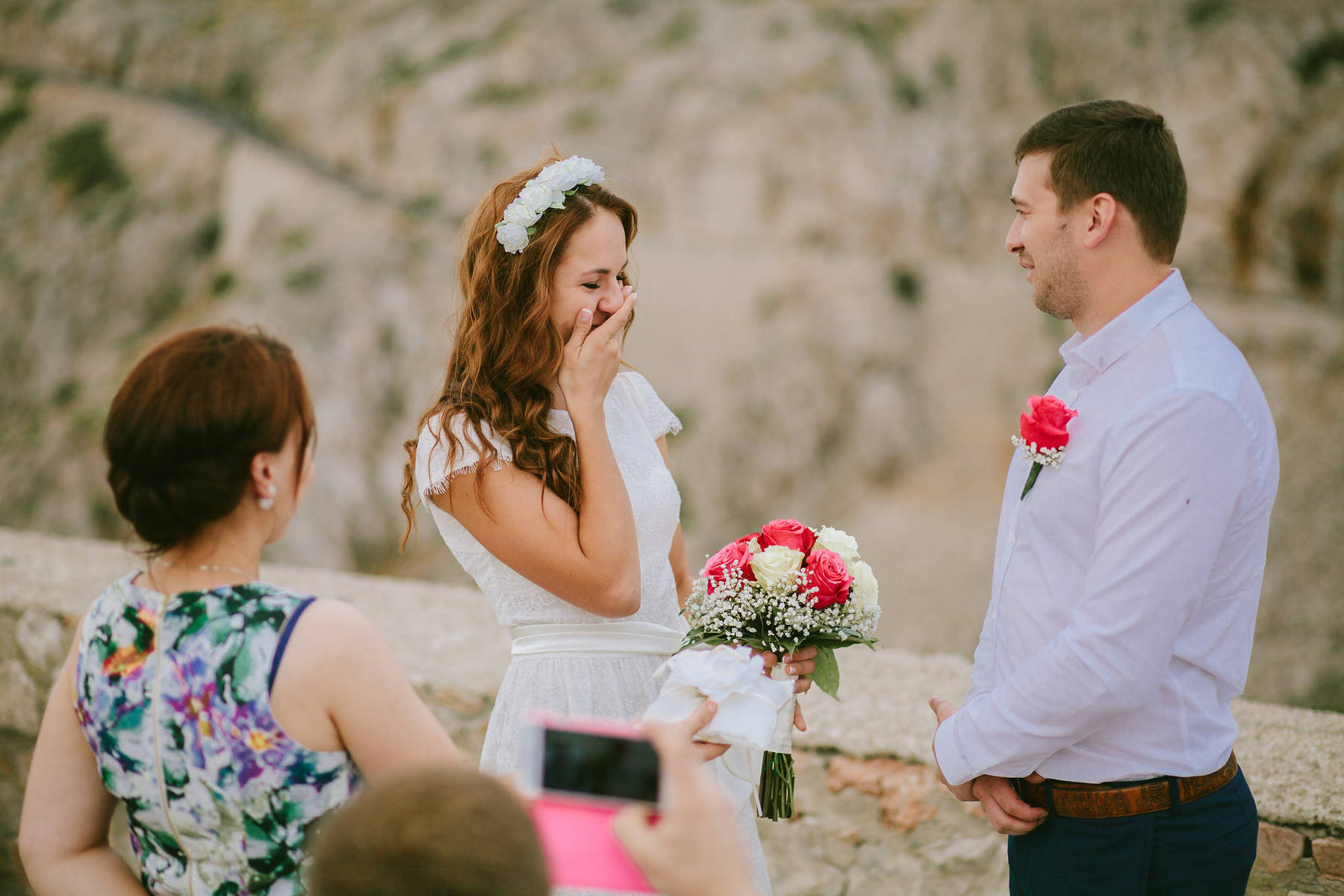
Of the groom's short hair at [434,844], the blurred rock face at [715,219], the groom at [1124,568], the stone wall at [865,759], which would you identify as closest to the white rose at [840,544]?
the groom at [1124,568]

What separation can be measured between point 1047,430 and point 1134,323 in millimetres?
265

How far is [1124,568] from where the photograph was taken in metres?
1.84

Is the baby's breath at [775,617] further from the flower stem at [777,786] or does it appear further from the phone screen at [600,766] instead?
the phone screen at [600,766]

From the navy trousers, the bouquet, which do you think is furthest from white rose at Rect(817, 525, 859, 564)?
the navy trousers

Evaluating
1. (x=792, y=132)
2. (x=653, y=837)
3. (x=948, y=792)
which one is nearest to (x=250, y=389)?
(x=653, y=837)

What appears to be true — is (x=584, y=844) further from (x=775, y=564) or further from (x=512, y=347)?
(x=512, y=347)

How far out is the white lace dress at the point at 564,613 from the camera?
7.82 ft

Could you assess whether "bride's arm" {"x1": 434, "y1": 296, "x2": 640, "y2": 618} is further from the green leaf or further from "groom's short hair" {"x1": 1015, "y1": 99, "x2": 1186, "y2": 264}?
"groom's short hair" {"x1": 1015, "y1": 99, "x2": 1186, "y2": 264}

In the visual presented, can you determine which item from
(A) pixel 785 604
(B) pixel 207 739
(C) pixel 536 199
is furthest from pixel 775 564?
(B) pixel 207 739

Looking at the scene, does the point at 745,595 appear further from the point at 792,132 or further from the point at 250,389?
the point at 792,132

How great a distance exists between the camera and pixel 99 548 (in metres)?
4.67

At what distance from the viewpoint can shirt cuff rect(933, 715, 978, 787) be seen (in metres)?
2.08

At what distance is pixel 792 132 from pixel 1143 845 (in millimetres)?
22995

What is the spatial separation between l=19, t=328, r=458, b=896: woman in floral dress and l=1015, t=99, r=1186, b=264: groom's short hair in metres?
1.52
